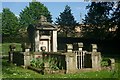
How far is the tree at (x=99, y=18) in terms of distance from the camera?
32719mm

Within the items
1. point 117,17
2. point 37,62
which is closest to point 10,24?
point 117,17

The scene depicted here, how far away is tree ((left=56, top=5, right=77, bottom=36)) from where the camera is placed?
45.1 meters

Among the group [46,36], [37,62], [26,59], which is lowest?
[37,62]

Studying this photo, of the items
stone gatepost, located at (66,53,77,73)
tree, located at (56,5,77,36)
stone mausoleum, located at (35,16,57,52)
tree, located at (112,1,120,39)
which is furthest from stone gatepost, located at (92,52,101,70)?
tree, located at (56,5,77,36)

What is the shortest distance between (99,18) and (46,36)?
702 inches

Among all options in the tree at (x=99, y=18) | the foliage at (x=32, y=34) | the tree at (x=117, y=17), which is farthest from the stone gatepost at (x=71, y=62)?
the tree at (x=99, y=18)

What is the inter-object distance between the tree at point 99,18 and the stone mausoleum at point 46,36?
52.0ft

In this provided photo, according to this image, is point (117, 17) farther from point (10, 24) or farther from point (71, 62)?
point (10, 24)

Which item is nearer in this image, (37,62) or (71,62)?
(71,62)

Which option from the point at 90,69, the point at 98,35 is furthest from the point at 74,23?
the point at 90,69

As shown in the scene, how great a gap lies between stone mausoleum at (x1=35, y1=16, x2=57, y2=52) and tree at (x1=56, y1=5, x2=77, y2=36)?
2691cm

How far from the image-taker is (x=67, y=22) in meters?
47.3

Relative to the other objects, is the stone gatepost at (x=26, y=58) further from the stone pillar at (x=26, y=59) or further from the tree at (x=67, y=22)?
the tree at (x=67, y=22)

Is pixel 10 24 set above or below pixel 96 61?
above
